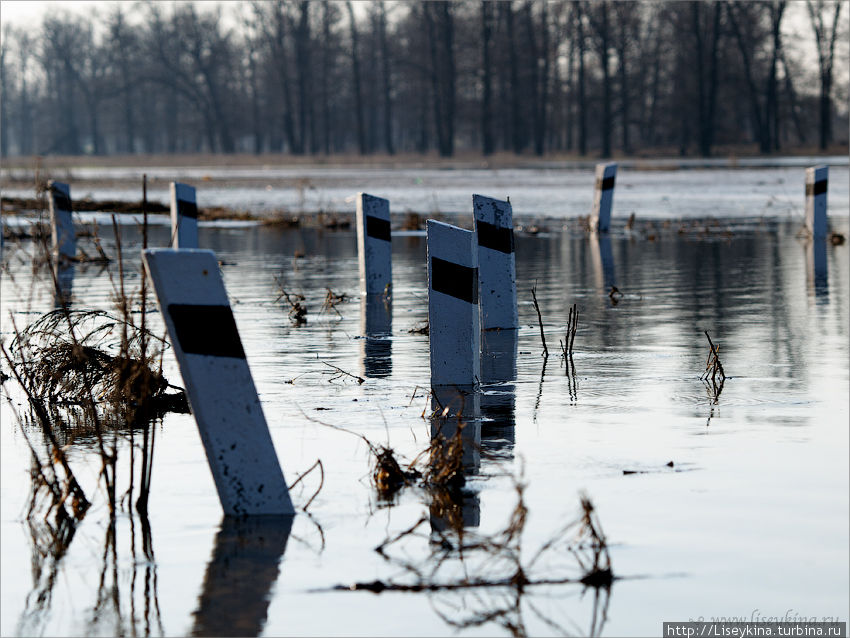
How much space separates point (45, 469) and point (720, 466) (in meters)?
2.59

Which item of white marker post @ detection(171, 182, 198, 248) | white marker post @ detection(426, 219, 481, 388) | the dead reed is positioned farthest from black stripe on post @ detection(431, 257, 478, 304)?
white marker post @ detection(171, 182, 198, 248)

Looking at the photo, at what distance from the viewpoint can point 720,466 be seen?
17.4 ft

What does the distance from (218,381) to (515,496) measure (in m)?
1.13

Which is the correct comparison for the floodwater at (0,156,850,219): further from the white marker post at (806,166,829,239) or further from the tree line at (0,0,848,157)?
the tree line at (0,0,848,157)

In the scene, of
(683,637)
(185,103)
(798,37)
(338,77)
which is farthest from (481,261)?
(185,103)

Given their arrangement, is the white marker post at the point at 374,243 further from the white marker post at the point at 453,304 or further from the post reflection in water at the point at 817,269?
the white marker post at the point at 453,304

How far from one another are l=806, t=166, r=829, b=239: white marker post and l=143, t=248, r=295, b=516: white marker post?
1479cm

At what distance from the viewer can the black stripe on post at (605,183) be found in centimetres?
2084

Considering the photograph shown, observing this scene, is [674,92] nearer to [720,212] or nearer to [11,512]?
[720,212]

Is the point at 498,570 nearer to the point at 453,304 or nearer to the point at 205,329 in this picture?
the point at 205,329

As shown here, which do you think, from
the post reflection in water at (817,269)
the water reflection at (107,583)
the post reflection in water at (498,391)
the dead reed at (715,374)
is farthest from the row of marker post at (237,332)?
the post reflection in water at (817,269)

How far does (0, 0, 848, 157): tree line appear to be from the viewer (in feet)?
279

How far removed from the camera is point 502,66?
314ft

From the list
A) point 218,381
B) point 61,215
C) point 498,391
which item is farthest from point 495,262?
point 61,215
